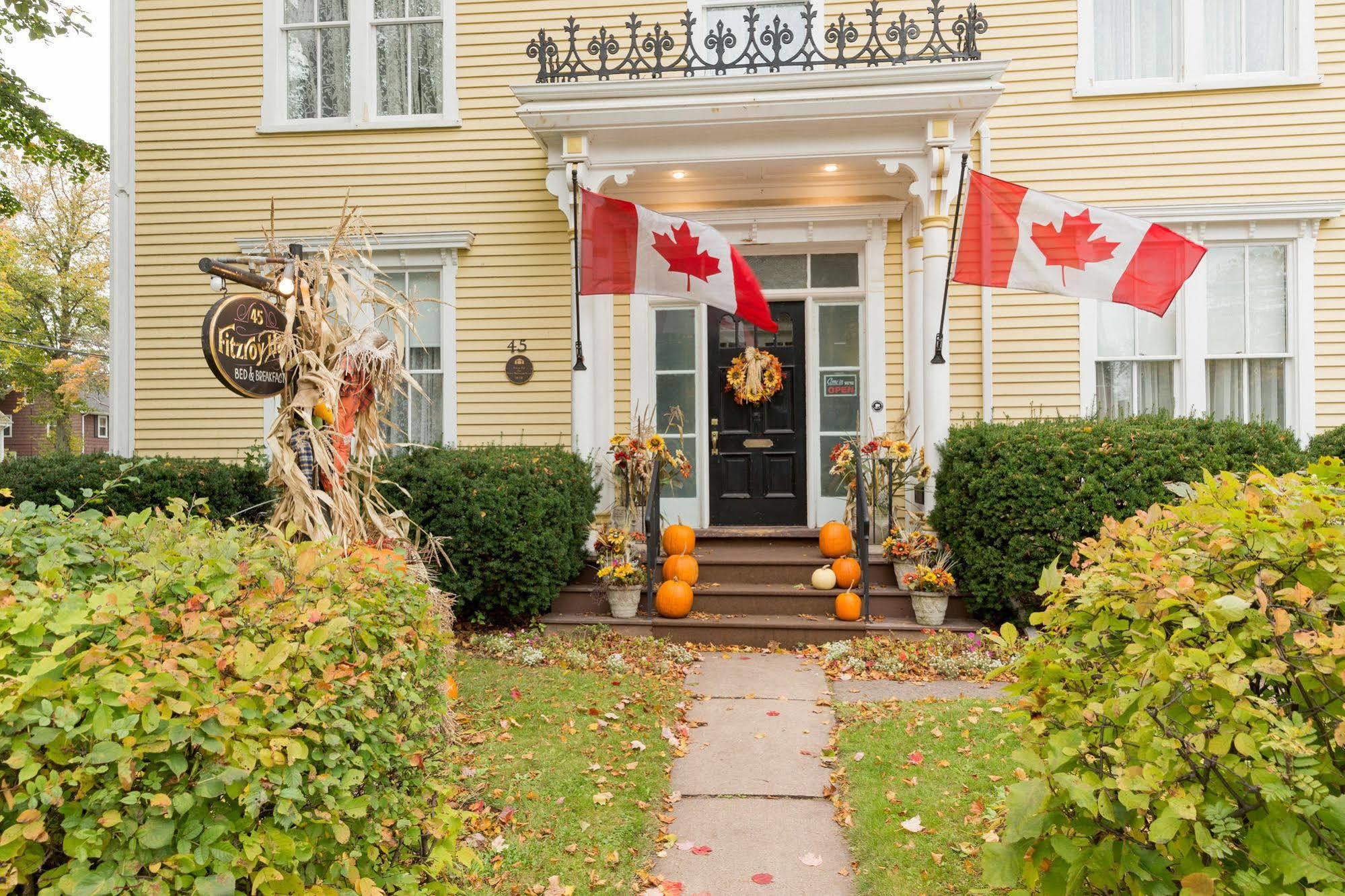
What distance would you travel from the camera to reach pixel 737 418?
848cm

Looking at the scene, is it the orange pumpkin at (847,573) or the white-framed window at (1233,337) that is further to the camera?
the white-framed window at (1233,337)

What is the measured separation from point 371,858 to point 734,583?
5453 mm

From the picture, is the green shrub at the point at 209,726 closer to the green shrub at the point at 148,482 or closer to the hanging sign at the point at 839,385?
the green shrub at the point at 148,482

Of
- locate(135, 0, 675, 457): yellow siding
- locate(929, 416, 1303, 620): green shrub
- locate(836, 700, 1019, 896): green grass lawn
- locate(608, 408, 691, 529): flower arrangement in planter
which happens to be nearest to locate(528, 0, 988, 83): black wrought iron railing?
locate(135, 0, 675, 457): yellow siding

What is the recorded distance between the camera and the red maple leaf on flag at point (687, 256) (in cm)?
690

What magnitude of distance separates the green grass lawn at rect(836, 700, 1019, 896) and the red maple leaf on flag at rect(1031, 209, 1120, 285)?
369 centimetres

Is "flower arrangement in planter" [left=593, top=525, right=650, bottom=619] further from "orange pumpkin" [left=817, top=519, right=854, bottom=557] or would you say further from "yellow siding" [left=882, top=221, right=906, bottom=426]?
"yellow siding" [left=882, top=221, right=906, bottom=426]

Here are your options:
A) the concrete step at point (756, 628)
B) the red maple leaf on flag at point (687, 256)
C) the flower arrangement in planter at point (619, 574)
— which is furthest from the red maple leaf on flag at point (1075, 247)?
the flower arrangement in planter at point (619, 574)

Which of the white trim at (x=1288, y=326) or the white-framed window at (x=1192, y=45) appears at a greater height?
the white-framed window at (x=1192, y=45)

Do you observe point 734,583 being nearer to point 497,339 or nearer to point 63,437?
point 497,339

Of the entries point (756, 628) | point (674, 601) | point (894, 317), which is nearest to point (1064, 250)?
point (894, 317)

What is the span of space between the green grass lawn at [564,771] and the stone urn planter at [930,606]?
2225mm

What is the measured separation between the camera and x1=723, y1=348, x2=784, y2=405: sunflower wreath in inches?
327

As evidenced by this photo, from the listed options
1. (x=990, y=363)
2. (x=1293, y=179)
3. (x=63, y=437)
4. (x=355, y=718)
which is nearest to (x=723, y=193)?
(x=990, y=363)
